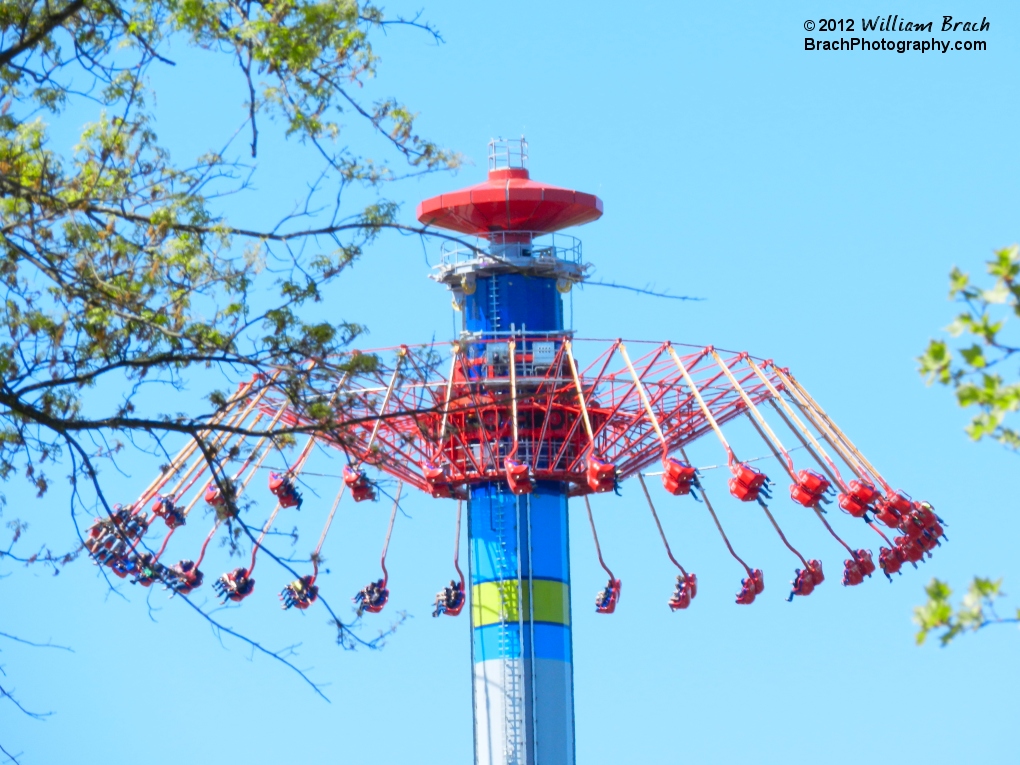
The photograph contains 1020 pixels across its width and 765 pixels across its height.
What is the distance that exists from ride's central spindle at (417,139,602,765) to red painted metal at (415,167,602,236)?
0.14ft

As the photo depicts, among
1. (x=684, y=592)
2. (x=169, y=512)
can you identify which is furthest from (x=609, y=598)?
(x=169, y=512)

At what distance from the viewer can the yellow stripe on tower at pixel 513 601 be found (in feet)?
245

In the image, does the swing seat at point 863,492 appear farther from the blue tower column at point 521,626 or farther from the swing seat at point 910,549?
the blue tower column at point 521,626

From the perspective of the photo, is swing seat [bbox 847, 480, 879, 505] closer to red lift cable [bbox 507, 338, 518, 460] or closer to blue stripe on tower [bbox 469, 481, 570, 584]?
blue stripe on tower [bbox 469, 481, 570, 584]

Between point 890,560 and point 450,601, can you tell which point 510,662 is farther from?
point 890,560

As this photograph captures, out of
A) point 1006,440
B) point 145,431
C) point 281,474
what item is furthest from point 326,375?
point 281,474

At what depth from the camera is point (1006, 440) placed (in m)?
25.9

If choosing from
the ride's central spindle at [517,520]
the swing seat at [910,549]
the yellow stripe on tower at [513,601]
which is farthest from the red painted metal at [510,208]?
the swing seat at [910,549]

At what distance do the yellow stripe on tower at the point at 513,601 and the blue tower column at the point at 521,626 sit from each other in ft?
0.10

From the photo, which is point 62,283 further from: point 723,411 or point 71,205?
point 723,411

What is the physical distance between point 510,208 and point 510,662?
44.5ft

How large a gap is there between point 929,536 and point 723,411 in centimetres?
690

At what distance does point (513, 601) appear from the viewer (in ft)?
245

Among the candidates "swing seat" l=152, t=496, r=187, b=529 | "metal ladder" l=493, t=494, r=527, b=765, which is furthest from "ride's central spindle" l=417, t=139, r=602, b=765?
"swing seat" l=152, t=496, r=187, b=529
